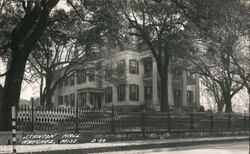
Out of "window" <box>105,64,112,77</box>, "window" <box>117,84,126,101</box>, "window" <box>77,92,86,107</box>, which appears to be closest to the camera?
"window" <box>105,64,112,77</box>

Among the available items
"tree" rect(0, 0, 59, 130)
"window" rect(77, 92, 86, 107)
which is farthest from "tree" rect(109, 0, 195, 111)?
"window" rect(77, 92, 86, 107)

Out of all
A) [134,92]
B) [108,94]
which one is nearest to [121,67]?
[134,92]

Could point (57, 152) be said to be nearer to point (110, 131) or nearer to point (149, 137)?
point (110, 131)

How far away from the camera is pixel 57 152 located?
55.2ft

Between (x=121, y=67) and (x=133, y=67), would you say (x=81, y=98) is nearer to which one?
(x=133, y=67)

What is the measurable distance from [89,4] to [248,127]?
21.8 m

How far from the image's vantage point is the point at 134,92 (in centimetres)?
5628

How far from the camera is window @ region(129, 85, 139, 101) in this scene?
183 feet

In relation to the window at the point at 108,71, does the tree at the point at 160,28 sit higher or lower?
higher

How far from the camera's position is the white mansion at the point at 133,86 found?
5238 cm

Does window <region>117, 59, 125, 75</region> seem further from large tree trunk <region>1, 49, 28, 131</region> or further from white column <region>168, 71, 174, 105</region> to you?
large tree trunk <region>1, 49, 28, 131</region>

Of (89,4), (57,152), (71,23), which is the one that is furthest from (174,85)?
(57,152)

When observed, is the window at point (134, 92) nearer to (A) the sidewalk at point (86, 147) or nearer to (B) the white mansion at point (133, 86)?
(B) the white mansion at point (133, 86)

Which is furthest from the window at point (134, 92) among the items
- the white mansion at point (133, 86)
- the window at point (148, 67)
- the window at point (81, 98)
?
the window at point (81, 98)
